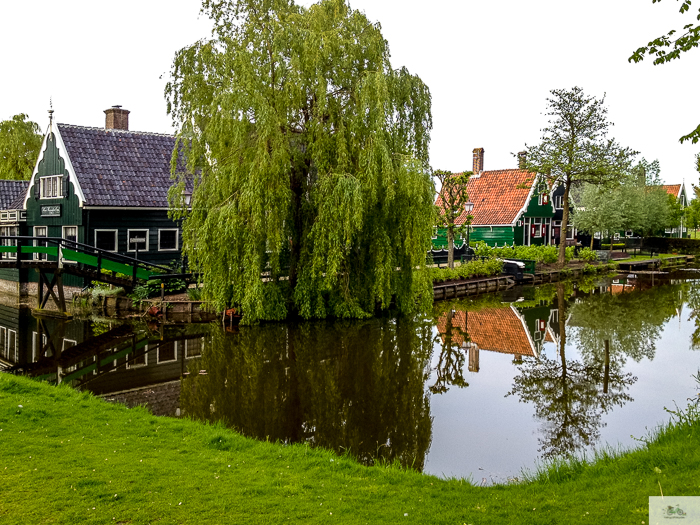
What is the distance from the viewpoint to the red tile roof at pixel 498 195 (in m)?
40.6

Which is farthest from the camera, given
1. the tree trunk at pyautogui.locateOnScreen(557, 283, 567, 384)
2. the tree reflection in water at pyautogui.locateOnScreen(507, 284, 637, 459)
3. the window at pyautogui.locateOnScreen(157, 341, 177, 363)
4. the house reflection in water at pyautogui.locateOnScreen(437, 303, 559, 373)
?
the house reflection in water at pyautogui.locateOnScreen(437, 303, 559, 373)

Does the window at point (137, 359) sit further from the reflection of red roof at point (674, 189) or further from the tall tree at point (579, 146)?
the reflection of red roof at point (674, 189)

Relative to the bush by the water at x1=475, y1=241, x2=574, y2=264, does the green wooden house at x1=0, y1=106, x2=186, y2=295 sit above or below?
above

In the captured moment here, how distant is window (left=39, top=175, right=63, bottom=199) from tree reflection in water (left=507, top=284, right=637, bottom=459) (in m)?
18.9

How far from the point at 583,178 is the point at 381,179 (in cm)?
2299

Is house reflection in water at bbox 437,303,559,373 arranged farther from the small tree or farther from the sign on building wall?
the sign on building wall

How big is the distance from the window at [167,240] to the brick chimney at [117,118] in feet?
20.2

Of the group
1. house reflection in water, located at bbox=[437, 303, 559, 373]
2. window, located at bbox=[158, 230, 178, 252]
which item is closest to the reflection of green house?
house reflection in water, located at bbox=[437, 303, 559, 373]

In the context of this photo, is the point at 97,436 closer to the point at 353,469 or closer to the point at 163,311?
the point at 353,469

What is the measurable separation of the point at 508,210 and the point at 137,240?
25.9m

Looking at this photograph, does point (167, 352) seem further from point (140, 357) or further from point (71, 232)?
point (71, 232)

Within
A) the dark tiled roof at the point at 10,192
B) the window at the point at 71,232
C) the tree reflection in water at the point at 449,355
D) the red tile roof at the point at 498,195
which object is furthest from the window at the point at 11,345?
the red tile roof at the point at 498,195

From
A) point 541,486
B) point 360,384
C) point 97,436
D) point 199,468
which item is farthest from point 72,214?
point 541,486

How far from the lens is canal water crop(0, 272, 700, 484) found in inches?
368
